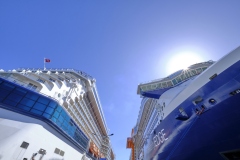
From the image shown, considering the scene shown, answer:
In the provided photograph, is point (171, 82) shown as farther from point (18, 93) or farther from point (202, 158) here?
point (18, 93)

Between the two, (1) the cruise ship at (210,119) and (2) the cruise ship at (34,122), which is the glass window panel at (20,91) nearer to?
(2) the cruise ship at (34,122)

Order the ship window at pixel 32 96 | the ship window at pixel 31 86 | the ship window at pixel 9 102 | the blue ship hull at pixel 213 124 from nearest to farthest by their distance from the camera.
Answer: the blue ship hull at pixel 213 124
the ship window at pixel 9 102
the ship window at pixel 32 96
the ship window at pixel 31 86

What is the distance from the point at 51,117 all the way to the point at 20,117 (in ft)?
12.0

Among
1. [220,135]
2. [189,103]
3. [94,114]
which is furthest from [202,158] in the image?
[94,114]

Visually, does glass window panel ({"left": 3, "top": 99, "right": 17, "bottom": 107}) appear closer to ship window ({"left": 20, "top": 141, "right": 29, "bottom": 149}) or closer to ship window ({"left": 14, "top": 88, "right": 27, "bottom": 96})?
ship window ({"left": 14, "top": 88, "right": 27, "bottom": 96})

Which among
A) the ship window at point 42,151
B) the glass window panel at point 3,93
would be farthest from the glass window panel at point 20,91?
the ship window at point 42,151

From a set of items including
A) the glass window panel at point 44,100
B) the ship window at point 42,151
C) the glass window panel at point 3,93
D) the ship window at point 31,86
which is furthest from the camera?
the ship window at point 31,86

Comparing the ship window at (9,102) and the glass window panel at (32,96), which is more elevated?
the glass window panel at (32,96)

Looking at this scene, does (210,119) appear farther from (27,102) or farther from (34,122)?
(27,102)

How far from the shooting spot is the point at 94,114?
46.1m

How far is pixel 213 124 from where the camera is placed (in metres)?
7.48

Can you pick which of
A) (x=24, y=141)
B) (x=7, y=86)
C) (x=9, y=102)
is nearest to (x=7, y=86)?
(x=7, y=86)

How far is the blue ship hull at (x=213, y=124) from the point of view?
269 inches

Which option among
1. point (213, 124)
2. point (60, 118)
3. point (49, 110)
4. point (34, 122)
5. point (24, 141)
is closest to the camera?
point (213, 124)
